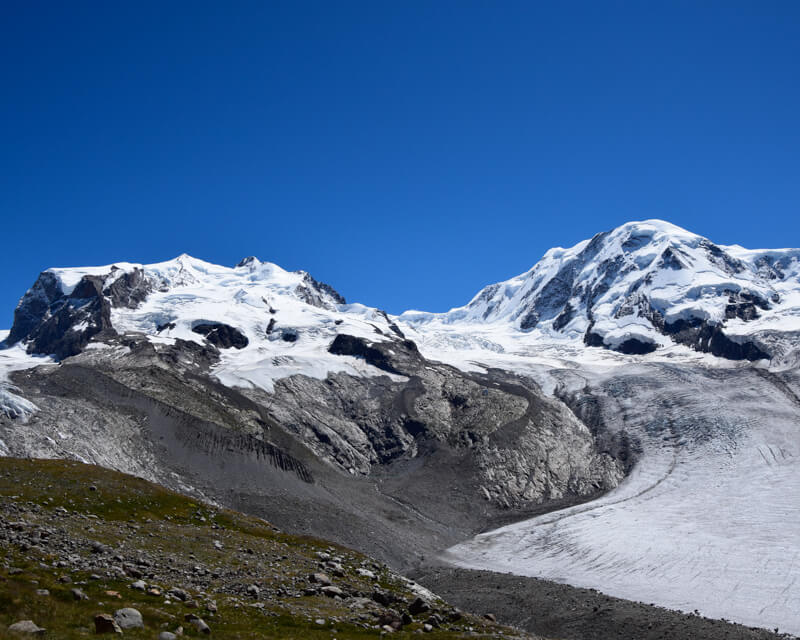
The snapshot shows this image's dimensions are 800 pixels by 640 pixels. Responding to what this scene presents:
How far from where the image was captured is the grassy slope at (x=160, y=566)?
87.3 feet

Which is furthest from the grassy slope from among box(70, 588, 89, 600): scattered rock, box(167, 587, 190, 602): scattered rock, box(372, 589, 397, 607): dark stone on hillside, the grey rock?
box(372, 589, 397, 607): dark stone on hillside

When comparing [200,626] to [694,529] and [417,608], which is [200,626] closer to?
[417,608]

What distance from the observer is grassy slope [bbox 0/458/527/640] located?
26.6 metres

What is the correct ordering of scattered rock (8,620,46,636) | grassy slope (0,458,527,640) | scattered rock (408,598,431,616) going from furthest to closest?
scattered rock (408,598,431,616) → grassy slope (0,458,527,640) → scattered rock (8,620,46,636)

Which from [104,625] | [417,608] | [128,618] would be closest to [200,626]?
[128,618]

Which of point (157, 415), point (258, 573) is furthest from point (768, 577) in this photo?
point (157, 415)

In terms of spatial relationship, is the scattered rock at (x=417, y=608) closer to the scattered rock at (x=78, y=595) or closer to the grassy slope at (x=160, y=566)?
the grassy slope at (x=160, y=566)

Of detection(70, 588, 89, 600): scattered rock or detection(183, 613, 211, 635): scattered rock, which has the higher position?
detection(183, 613, 211, 635): scattered rock

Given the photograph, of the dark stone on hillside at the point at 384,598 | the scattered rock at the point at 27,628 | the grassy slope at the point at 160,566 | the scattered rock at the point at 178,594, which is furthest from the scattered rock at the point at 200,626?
the dark stone on hillside at the point at 384,598

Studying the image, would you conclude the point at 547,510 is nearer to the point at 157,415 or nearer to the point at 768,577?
the point at 768,577

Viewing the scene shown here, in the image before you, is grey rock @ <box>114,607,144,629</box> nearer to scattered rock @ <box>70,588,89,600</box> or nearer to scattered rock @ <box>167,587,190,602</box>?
scattered rock @ <box>70,588,89,600</box>

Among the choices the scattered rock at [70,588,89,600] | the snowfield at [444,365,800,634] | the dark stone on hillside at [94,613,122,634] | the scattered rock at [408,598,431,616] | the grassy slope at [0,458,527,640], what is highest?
the snowfield at [444,365,800,634]

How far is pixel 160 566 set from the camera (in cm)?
4119

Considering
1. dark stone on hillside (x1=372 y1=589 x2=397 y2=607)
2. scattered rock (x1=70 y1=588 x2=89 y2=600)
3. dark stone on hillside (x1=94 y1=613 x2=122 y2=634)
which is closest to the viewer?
dark stone on hillside (x1=94 y1=613 x2=122 y2=634)
